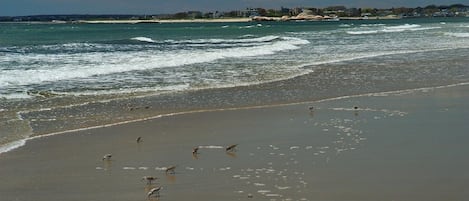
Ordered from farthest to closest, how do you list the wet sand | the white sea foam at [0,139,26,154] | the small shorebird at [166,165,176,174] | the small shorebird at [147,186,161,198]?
the white sea foam at [0,139,26,154]
the small shorebird at [166,165,176,174]
the wet sand
the small shorebird at [147,186,161,198]

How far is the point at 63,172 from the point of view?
29.3 ft

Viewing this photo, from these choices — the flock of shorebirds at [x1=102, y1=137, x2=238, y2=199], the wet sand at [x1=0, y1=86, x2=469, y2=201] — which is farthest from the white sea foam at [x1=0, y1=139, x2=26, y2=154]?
the flock of shorebirds at [x1=102, y1=137, x2=238, y2=199]

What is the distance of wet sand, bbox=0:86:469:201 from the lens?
25.5 feet

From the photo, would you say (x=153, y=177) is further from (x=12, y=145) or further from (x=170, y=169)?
(x=12, y=145)

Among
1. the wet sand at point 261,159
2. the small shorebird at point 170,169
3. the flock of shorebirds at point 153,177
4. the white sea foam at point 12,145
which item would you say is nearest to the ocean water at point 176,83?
the white sea foam at point 12,145

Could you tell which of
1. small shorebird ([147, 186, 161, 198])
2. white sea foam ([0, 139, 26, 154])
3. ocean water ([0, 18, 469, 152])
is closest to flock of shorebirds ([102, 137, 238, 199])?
small shorebird ([147, 186, 161, 198])

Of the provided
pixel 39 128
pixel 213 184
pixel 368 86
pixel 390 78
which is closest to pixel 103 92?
pixel 39 128

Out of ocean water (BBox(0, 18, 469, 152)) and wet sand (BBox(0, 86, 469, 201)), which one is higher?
wet sand (BBox(0, 86, 469, 201))

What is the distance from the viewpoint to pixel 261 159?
9391 millimetres

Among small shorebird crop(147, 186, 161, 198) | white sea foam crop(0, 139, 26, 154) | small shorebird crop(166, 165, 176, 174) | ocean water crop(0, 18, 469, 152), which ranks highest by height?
small shorebird crop(147, 186, 161, 198)

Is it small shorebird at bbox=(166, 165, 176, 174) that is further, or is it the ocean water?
the ocean water

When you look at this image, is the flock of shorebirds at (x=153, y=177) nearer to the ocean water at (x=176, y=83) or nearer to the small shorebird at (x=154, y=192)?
the small shorebird at (x=154, y=192)

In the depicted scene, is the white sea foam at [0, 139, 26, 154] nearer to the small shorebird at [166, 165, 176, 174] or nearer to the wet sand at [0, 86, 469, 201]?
the wet sand at [0, 86, 469, 201]

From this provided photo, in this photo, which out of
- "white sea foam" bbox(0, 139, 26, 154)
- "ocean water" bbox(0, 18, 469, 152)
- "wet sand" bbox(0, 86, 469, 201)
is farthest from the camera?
"ocean water" bbox(0, 18, 469, 152)
